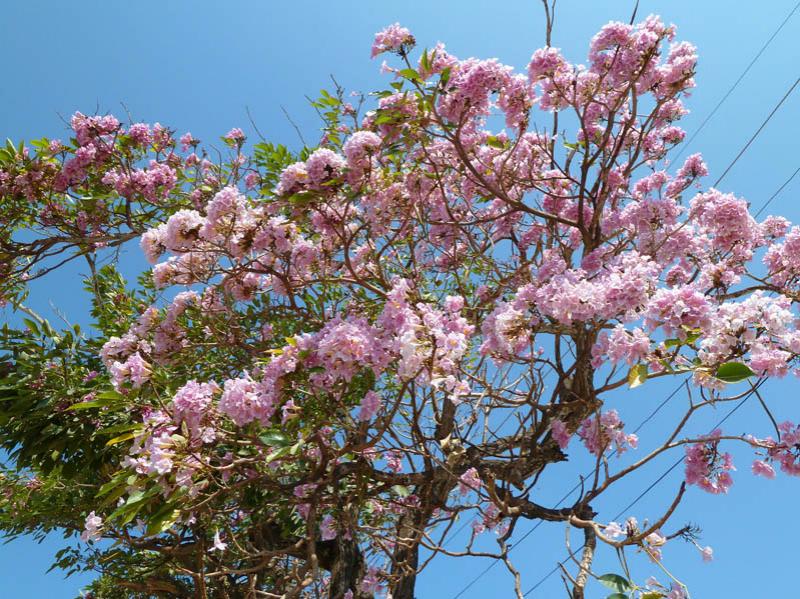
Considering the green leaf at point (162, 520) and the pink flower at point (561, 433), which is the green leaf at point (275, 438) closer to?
the green leaf at point (162, 520)

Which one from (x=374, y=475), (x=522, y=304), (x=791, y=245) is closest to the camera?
(x=522, y=304)

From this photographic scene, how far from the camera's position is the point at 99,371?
15.0 ft

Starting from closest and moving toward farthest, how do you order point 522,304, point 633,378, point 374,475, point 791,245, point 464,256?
point 633,378 → point 522,304 → point 791,245 → point 374,475 → point 464,256

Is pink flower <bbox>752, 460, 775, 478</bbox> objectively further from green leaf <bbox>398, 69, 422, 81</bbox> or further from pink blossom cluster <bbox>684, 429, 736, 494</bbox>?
green leaf <bbox>398, 69, 422, 81</bbox>

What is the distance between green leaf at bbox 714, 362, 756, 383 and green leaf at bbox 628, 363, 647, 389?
0.81 ft

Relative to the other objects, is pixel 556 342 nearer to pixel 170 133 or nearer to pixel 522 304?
pixel 522 304

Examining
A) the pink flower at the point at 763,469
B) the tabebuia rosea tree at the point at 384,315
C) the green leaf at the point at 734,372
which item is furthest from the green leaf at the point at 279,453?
the pink flower at the point at 763,469

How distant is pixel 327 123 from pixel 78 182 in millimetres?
1923

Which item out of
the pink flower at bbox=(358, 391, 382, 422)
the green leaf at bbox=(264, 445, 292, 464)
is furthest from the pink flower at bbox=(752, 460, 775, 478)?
the green leaf at bbox=(264, 445, 292, 464)

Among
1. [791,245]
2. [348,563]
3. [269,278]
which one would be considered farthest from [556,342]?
[348,563]

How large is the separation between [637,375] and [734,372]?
1.03 ft

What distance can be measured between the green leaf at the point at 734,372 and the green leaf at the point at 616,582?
714mm

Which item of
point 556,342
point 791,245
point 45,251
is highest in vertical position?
point 45,251

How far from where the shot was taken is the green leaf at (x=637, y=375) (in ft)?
7.22
